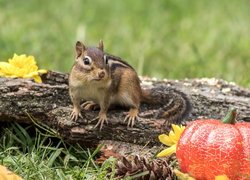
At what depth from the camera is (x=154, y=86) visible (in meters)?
5.55

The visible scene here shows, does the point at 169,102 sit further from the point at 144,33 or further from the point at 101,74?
the point at 144,33

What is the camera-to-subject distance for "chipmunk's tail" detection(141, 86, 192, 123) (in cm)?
508

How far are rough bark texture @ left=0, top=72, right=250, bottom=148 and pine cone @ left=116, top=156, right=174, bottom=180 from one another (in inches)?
21.2

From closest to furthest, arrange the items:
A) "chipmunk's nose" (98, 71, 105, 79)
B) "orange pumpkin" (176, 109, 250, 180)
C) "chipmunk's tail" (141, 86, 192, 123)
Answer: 1. "orange pumpkin" (176, 109, 250, 180)
2. "chipmunk's nose" (98, 71, 105, 79)
3. "chipmunk's tail" (141, 86, 192, 123)

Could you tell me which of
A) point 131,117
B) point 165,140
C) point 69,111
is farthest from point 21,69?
point 165,140

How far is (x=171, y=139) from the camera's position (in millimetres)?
4629

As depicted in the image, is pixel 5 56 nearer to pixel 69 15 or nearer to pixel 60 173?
pixel 69 15

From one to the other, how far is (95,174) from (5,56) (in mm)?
3277

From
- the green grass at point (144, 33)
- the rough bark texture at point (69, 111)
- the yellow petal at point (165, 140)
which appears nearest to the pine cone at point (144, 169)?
the yellow petal at point (165, 140)

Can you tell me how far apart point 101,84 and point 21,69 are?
0.65 metres

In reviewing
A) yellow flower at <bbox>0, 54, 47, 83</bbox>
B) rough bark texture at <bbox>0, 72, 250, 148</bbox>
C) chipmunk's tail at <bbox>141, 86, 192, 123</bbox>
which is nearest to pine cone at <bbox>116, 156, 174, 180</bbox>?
rough bark texture at <bbox>0, 72, 250, 148</bbox>

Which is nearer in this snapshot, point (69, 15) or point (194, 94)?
point (194, 94)

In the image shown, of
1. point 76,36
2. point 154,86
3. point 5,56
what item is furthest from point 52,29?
point 154,86

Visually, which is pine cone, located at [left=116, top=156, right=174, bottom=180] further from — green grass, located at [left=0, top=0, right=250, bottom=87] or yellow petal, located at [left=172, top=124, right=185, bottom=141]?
green grass, located at [left=0, top=0, right=250, bottom=87]
